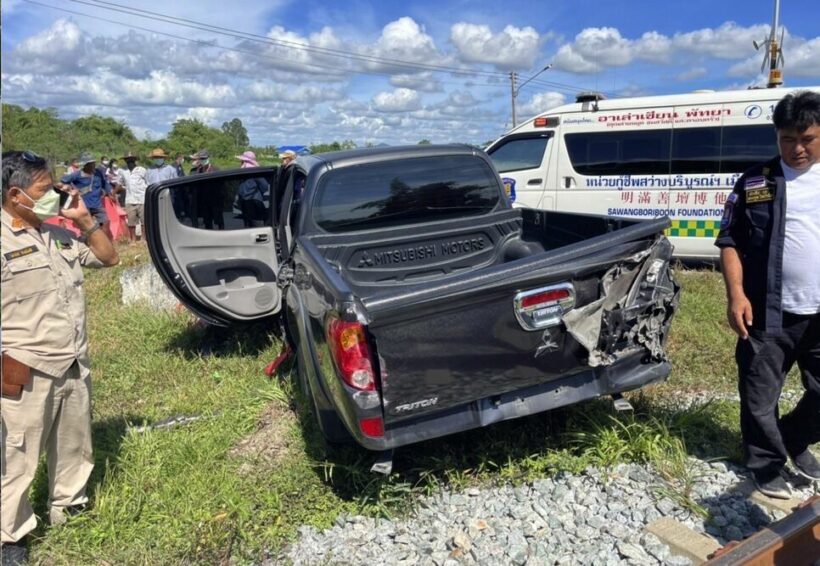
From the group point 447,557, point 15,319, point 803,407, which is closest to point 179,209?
point 15,319

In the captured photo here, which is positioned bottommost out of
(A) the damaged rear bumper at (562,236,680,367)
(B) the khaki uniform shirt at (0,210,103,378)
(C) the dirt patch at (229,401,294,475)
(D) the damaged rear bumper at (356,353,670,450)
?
(C) the dirt patch at (229,401,294,475)

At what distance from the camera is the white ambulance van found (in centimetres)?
764

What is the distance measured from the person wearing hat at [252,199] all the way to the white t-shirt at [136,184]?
8.19 meters

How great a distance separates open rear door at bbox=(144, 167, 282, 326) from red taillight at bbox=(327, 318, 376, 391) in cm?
292

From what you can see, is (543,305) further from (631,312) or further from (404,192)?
(404,192)

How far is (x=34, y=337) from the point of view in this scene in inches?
116

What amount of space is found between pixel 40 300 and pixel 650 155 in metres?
7.40

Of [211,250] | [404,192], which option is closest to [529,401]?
[404,192]

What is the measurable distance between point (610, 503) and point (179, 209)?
427 cm

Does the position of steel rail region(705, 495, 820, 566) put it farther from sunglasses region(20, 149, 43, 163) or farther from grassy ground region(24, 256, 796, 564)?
sunglasses region(20, 149, 43, 163)

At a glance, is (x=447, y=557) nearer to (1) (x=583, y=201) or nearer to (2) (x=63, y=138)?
(1) (x=583, y=201)

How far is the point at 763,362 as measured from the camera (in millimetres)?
3061

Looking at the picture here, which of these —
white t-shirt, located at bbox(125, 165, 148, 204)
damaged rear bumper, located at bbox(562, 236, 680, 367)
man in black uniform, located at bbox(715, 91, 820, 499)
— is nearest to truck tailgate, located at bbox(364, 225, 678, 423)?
damaged rear bumper, located at bbox(562, 236, 680, 367)

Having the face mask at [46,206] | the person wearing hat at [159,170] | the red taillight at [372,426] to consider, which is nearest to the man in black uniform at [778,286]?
the red taillight at [372,426]
